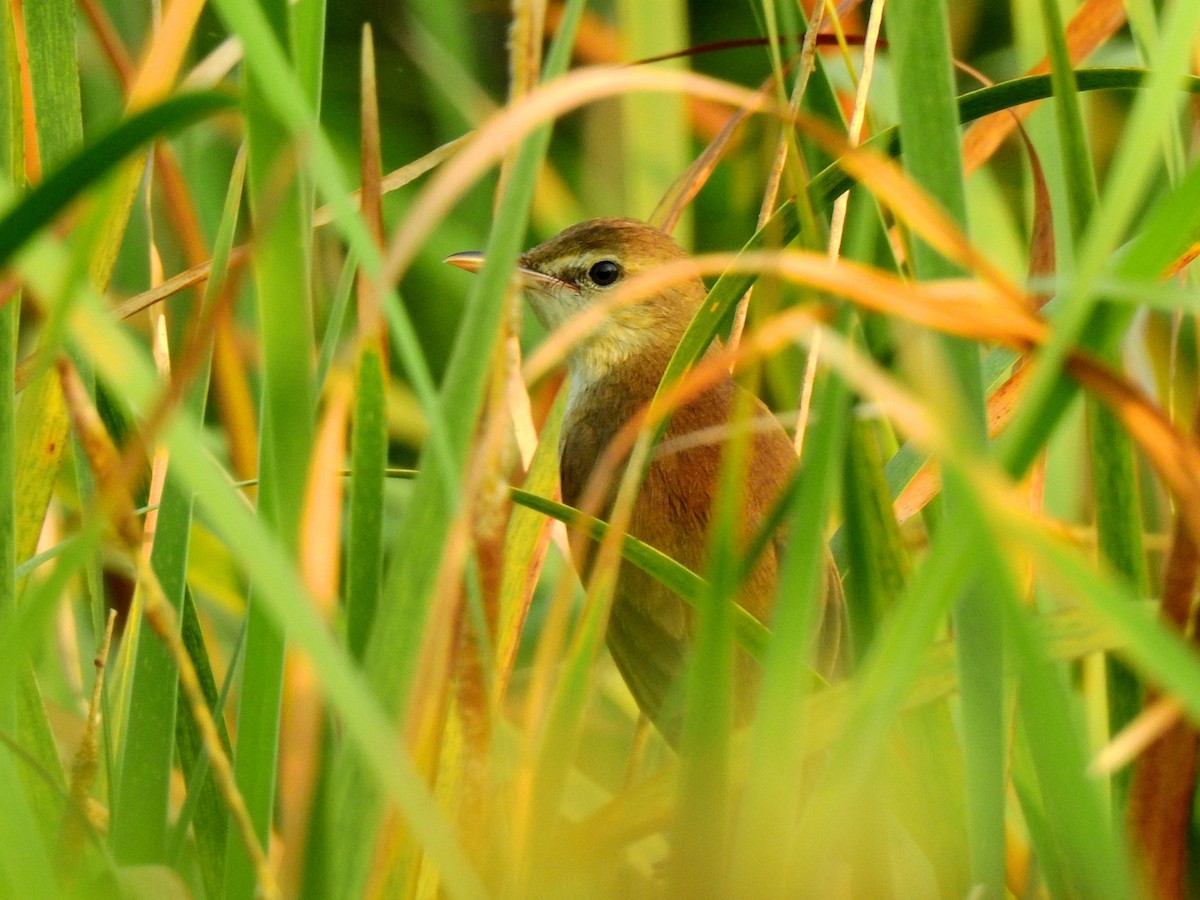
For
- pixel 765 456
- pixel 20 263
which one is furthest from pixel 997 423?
pixel 20 263

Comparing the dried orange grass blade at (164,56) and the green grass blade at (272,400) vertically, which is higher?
the dried orange grass blade at (164,56)

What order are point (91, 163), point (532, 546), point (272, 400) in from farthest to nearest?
point (532, 546)
point (272, 400)
point (91, 163)

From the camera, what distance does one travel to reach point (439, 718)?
954 millimetres

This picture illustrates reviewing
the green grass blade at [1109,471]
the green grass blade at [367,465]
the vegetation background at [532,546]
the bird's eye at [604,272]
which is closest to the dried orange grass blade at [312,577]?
the vegetation background at [532,546]

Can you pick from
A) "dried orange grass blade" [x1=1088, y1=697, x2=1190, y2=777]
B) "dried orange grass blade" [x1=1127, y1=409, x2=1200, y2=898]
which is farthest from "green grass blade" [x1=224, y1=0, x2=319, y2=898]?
"dried orange grass blade" [x1=1127, y1=409, x2=1200, y2=898]

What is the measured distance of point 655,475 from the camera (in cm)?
186

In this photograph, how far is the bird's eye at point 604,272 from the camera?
7.36 ft

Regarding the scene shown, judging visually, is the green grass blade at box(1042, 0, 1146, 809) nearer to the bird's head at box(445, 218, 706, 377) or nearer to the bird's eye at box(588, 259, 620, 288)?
the bird's head at box(445, 218, 706, 377)

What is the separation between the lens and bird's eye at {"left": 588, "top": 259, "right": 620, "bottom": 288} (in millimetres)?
2244

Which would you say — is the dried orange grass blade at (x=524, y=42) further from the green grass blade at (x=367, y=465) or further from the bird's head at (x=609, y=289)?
the bird's head at (x=609, y=289)

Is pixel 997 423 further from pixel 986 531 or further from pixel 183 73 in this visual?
pixel 183 73

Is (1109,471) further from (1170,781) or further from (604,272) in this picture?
(604,272)

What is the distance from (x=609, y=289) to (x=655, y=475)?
1.49 feet

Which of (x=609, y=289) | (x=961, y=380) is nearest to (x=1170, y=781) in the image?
(x=961, y=380)
